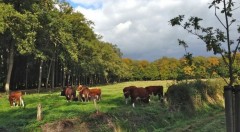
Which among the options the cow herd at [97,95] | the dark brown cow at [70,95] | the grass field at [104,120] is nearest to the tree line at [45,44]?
the cow herd at [97,95]

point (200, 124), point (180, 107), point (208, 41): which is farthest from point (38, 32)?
point (208, 41)

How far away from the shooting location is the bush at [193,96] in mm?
29094

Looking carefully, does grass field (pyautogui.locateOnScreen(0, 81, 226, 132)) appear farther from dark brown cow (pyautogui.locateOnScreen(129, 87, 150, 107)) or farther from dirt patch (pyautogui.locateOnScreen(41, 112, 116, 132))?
dark brown cow (pyautogui.locateOnScreen(129, 87, 150, 107))

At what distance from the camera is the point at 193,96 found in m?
30.3

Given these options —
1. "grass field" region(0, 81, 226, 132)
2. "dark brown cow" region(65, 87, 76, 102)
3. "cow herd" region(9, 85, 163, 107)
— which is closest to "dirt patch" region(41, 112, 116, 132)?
"grass field" region(0, 81, 226, 132)

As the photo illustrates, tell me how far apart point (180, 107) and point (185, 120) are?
7.05ft

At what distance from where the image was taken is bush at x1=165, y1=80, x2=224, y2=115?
1145 inches

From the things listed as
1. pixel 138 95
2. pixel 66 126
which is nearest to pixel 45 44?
pixel 138 95

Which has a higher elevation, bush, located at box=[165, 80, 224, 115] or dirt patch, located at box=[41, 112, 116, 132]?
bush, located at box=[165, 80, 224, 115]

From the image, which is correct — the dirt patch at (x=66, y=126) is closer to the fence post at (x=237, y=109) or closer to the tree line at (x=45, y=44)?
the tree line at (x=45, y=44)

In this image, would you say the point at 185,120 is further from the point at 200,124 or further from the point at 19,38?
the point at 19,38

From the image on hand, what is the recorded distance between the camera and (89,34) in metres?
77.3

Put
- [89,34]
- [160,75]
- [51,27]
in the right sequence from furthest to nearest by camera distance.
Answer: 1. [160,75]
2. [89,34]
3. [51,27]

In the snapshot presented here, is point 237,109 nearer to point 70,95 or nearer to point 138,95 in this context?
point 138,95
